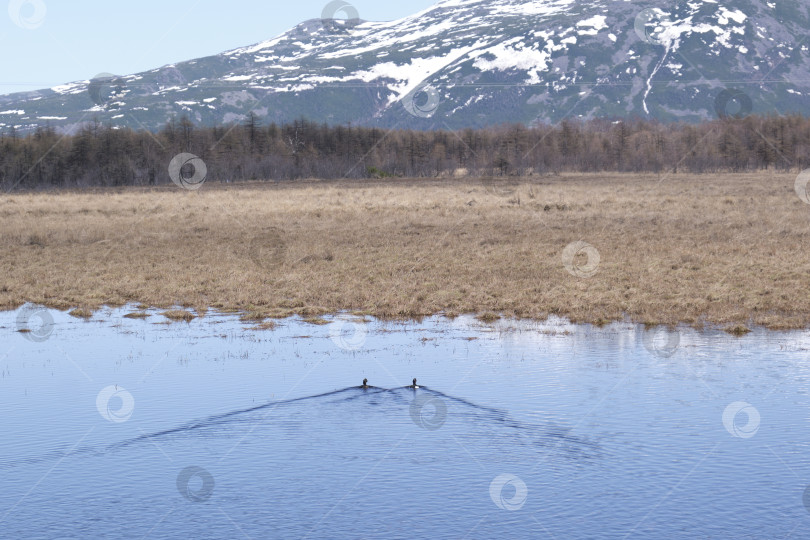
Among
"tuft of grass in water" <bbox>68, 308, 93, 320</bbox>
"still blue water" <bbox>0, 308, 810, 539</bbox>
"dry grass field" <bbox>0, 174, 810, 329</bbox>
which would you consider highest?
"still blue water" <bbox>0, 308, 810, 539</bbox>

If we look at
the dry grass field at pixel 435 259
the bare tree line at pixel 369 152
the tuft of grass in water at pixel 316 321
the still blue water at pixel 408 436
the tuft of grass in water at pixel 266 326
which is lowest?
the bare tree line at pixel 369 152

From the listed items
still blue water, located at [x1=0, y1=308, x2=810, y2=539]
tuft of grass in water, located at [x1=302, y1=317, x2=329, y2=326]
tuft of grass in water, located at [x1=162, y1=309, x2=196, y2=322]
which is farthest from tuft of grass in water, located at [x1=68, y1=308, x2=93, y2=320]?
tuft of grass in water, located at [x1=302, y1=317, x2=329, y2=326]

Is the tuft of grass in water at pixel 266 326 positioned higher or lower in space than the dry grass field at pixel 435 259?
higher

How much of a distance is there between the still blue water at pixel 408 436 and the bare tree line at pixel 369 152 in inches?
3555

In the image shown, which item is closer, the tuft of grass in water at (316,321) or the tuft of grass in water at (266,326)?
the tuft of grass in water at (266,326)

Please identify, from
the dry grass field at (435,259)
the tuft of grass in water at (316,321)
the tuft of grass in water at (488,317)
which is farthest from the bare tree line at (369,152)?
the tuft of grass in water at (316,321)

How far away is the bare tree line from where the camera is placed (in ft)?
367

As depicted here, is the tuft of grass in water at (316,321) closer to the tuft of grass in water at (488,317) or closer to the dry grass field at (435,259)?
the dry grass field at (435,259)

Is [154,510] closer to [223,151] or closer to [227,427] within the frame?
[227,427]

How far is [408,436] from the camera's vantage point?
41.7 ft

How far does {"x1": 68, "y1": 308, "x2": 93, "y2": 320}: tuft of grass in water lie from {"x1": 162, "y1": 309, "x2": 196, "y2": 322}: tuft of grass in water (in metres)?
1.90

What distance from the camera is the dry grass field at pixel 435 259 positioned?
23.9 m

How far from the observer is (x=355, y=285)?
26.8 m

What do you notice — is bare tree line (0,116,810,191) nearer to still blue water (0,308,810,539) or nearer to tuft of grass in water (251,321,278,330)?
tuft of grass in water (251,321,278,330)
